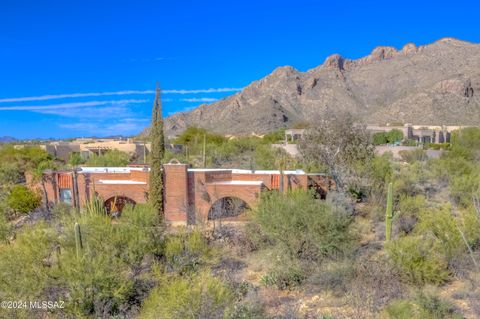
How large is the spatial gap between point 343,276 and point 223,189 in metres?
8.68

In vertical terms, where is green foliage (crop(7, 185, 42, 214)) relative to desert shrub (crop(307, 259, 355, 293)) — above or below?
above

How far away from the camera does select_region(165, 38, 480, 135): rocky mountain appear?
6994cm

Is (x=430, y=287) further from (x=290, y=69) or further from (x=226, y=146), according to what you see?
(x=290, y=69)

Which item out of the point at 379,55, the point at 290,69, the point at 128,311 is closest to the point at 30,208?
the point at 128,311

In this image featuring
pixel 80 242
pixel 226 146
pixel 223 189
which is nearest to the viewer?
pixel 80 242

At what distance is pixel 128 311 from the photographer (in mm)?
9352

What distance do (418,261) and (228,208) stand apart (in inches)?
413

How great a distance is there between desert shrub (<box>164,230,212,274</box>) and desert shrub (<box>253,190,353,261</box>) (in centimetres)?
238

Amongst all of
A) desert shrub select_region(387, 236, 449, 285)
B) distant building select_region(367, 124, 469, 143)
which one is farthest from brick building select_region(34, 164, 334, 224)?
distant building select_region(367, 124, 469, 143)

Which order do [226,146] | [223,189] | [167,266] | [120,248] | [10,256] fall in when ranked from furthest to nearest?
[226,146] < [223,189] < [167,266] < [120,248] < [10,256]

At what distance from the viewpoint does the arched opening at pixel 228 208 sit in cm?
1922

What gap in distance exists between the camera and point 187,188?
18453mm

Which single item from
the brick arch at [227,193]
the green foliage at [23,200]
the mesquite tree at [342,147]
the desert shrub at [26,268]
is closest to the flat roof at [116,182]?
the brick arch at [227,193]

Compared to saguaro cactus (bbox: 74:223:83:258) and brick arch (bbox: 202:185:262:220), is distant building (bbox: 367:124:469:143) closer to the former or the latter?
brick arch (bbox: 202:185:262:220)
